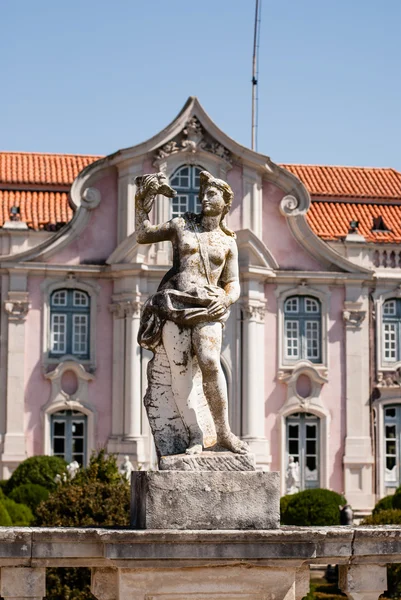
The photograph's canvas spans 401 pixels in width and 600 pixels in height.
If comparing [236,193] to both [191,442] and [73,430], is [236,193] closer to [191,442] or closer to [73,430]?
[73,430]

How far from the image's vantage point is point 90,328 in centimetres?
4238

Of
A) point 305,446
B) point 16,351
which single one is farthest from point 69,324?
point 305,446

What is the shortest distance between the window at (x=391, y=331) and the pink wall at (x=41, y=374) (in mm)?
8233

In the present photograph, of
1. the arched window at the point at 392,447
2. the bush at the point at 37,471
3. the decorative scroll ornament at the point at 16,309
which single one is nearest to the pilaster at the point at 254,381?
the arched window at the point at 392,447

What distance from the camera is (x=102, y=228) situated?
42.5m

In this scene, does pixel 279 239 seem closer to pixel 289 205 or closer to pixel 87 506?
pixel 289 205

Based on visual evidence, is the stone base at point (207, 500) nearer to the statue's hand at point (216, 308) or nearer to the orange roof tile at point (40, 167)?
the statue's hand at point (216, 308)

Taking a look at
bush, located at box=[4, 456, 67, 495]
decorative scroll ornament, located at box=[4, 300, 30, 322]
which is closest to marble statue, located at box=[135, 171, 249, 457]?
bush, located at box=[4, 456, 67, 495]

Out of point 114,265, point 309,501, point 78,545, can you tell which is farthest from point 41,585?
point 114,265

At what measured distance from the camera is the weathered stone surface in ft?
35.1

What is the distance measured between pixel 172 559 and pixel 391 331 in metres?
34.3

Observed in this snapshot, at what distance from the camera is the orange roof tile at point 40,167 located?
147 ft

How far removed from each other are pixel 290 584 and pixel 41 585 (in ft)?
5.82

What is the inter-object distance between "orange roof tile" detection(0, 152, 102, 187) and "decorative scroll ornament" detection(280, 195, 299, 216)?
21.6ft
